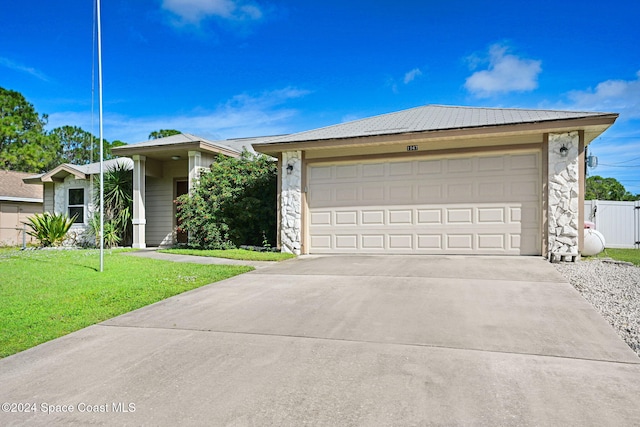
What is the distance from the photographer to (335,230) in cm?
1022

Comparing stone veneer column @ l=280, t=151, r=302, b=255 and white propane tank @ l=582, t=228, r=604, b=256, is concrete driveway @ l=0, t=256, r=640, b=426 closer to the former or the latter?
stone veneer column @ l=280, t=151, r=302, b=255

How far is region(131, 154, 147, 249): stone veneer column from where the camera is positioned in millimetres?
13516

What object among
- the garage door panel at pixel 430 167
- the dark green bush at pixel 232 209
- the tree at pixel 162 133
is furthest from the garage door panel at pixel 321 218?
the tree at pixel 162 133

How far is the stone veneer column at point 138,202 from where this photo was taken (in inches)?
532

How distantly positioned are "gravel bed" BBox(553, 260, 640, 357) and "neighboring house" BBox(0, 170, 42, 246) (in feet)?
70.0

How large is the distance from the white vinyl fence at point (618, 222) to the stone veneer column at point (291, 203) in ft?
37.3

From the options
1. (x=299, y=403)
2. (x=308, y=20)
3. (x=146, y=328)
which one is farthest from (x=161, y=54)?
(x=299, y=403)

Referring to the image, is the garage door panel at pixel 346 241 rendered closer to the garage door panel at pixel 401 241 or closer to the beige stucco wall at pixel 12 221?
the garage door panel at pixel 401 241

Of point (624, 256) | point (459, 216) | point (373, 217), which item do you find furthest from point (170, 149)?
point (624, 256)

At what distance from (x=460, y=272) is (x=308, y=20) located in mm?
10367

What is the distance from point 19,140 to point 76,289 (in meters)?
29.4

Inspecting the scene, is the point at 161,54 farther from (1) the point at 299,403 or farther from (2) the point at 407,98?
(1) the point at 299,403

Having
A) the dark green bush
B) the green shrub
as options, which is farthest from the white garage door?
the green shrub

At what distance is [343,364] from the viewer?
3164 mm
